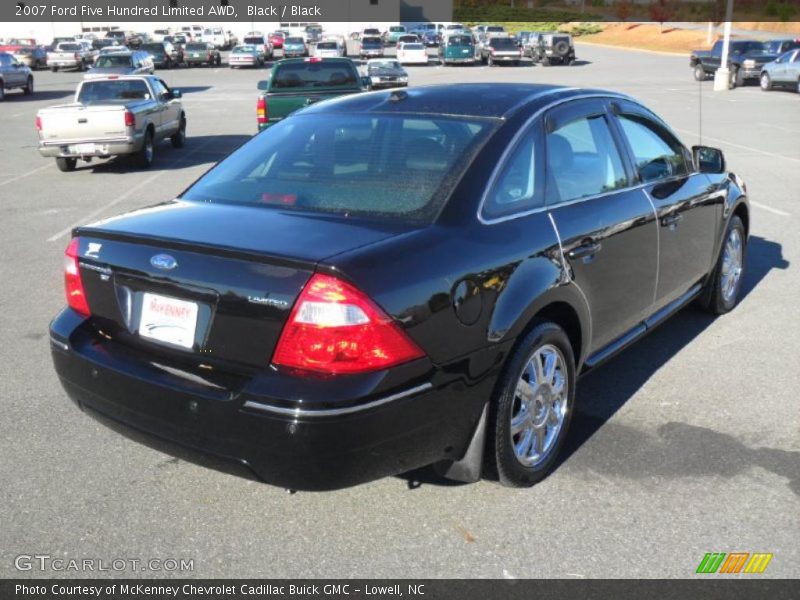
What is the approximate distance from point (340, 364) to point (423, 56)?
47113 millimetres

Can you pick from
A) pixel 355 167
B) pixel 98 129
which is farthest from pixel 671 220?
pixel 98 129

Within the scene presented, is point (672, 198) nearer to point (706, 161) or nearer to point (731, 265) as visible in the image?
point (706, 161)

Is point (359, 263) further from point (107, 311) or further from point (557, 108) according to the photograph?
point (557, 108)

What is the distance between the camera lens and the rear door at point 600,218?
4020mm

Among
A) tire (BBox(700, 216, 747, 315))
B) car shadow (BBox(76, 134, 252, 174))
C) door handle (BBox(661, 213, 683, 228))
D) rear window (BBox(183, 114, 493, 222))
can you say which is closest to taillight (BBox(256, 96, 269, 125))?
car shadow (BBox(76, 134, 252, 174))

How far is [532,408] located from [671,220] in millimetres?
1787

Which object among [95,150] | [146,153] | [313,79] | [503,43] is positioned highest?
[503,43]

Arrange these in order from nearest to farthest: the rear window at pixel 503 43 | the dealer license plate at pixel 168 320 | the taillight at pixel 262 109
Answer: the dealer license plate at pixel 168 320
the taillight at pixel 262 109
the rear window at pixel 503 43

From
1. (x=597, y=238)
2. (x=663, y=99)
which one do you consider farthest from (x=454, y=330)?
(x=663, y=99)

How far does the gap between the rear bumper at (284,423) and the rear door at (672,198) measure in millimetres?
2018

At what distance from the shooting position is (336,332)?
297cm

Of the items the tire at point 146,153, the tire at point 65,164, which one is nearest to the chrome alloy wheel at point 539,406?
the tire at point 146,153

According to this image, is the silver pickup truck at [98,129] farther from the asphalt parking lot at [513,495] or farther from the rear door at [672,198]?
the rear door at [672,198]

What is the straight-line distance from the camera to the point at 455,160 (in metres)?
3.71
